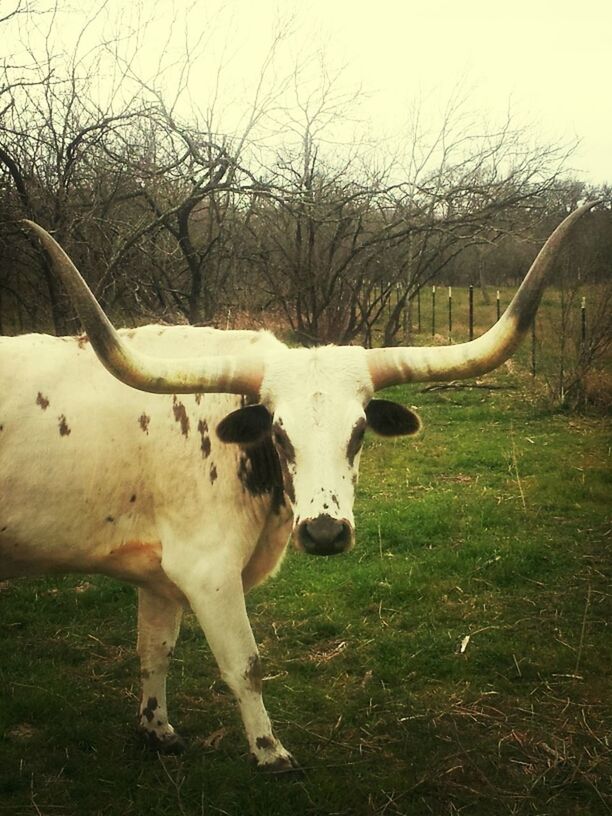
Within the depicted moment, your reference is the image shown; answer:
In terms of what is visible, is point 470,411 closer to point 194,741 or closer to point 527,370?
point 527,370

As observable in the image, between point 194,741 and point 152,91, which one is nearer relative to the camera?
point 194,741

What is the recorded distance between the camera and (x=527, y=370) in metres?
15.8

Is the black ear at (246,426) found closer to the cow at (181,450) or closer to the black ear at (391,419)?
the cow at (181,450)

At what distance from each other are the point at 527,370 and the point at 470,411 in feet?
12.8

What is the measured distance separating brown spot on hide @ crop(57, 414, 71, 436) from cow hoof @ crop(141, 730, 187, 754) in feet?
5.47

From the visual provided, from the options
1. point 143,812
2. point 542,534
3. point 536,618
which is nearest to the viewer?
point 143,812

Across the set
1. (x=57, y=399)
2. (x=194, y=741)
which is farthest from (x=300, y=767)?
(x=57, y=399)

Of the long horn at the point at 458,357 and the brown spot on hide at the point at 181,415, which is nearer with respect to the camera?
the long horn at the point at 458,357

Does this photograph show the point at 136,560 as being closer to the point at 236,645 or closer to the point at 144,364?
the point at 236,645

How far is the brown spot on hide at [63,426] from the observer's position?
11.6ft

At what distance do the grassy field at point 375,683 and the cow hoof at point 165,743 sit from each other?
5cm

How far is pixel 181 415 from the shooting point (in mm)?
3604

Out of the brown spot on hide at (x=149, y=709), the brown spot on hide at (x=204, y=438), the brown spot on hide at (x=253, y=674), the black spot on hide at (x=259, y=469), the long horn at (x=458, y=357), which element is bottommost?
the brown spot on hide at (x=149, y=709)

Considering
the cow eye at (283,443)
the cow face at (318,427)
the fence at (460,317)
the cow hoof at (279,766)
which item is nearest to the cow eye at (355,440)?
the cow face at (318,427)
